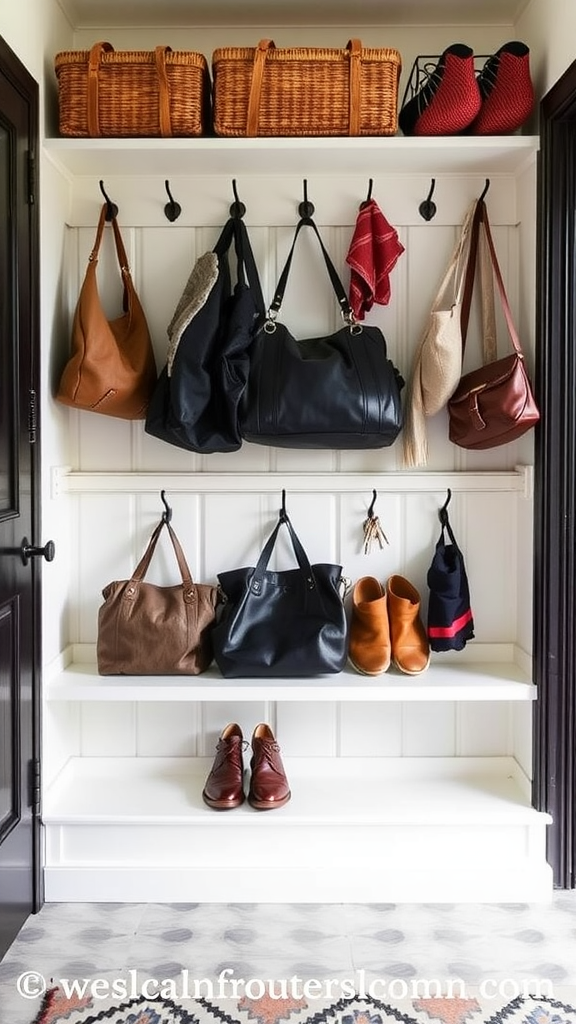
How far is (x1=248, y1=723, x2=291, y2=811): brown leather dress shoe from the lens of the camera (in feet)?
6.65

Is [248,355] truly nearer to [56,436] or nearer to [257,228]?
[257,228]

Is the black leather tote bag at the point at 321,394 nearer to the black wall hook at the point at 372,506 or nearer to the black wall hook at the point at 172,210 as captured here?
the black wall hook at the point at 372,506

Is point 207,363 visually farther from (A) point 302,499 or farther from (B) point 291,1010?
(B) point 291,1010

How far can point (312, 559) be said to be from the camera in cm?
227

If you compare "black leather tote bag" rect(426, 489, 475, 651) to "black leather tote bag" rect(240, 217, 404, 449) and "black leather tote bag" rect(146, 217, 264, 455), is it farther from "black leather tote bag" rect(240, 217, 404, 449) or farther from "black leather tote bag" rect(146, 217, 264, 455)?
"black leather tote bag" rect(146, 217, 264, 455)

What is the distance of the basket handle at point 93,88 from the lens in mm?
1959

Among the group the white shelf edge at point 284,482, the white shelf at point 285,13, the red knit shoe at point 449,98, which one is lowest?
the white shelf edge at point 284,482

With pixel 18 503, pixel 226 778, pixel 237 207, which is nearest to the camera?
pixel 18 503

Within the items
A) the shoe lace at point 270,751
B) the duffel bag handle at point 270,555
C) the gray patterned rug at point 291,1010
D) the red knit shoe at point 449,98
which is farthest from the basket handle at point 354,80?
the gray patterned rug at point 291,1010

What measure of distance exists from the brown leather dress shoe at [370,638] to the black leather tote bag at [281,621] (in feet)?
0.21

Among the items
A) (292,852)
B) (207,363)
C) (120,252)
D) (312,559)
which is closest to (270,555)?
(312,559)

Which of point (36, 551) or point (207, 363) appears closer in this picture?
point (36, 551)

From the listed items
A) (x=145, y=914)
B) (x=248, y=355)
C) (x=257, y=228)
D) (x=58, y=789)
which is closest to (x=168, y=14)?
(x=257, y=228)

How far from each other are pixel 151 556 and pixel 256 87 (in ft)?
3.99
